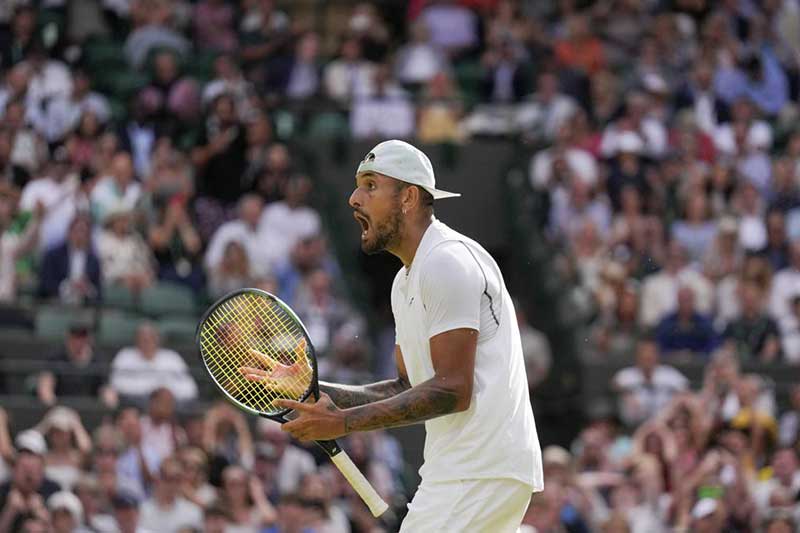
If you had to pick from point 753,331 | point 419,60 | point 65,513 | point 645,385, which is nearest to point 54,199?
point 65,513

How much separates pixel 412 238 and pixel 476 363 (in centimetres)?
52

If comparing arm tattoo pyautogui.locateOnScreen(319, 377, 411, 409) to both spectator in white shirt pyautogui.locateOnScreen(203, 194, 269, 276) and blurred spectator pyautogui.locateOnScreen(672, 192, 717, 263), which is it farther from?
blurred spectator pyautogui.locateOnScreen(672, 192, 717, 263)

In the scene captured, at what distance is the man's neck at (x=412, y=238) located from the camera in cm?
632

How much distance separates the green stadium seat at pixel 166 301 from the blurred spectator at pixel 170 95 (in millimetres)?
2276

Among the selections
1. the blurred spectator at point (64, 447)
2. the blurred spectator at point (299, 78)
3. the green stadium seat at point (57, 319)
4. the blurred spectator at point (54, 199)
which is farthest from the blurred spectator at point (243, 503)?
the blurred spectator at point (299, 78)

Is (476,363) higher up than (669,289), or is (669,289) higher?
(476,363)

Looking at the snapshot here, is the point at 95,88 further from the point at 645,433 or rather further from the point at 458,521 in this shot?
the point at 458,521

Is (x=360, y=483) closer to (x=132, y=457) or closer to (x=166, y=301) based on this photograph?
(x=132, y=457)

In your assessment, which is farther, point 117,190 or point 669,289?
point 669,289

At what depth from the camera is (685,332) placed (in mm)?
15086

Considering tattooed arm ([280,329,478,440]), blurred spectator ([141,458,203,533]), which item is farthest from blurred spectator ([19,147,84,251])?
tattooed arm ([280,329,478,440])

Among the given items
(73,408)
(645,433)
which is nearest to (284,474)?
(73,408)

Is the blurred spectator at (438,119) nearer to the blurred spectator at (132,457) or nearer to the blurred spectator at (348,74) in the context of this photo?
the blurred spectator at (348,74)

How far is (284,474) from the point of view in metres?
12.4
